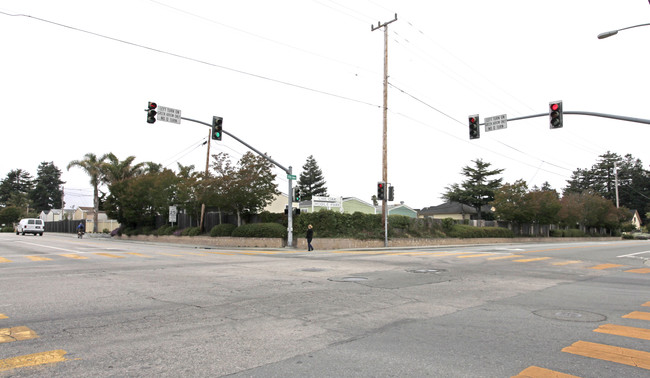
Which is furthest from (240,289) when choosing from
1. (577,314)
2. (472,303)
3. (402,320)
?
(577,314)

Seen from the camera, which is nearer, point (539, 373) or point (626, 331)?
point (539, 373)

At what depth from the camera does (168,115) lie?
58.9 feet

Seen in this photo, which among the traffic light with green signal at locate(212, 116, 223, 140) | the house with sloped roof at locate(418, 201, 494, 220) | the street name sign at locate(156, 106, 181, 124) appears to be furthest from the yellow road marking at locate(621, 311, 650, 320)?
the house with sloped roof at locate(418, 201, 494, 220)

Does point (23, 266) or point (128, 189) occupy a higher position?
point (128, 189)

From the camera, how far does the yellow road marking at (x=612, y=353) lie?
4.58m

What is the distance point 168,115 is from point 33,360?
14.9 metres

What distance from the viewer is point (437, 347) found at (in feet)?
16.7

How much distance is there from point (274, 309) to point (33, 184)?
13728 cm

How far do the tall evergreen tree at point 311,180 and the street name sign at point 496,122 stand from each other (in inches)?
2431

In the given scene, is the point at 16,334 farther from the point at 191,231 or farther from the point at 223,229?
the point at 191,231

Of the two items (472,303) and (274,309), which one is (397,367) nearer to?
(274,309)

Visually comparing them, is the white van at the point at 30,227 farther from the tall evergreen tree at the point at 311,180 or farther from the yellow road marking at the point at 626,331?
the yellow road marking at the point at 626,331

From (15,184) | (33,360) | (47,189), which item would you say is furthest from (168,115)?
(15,184)

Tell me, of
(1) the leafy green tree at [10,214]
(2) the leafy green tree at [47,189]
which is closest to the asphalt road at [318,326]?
(1) the leafy green tree at [10,214]
